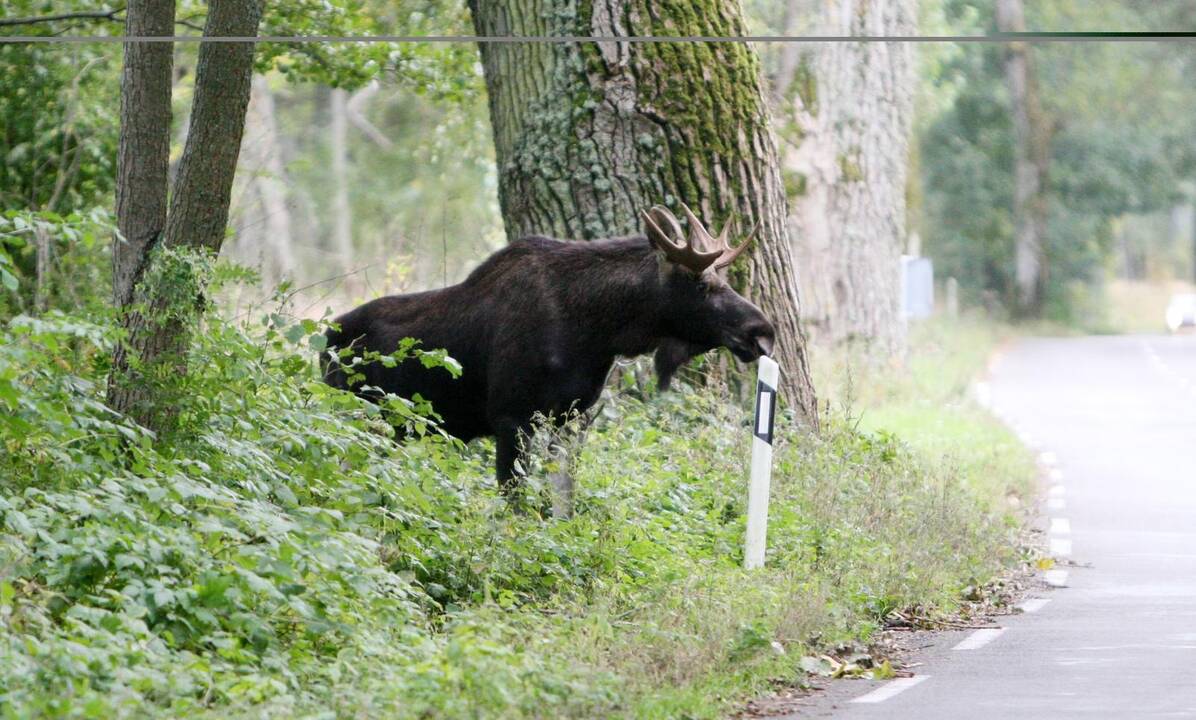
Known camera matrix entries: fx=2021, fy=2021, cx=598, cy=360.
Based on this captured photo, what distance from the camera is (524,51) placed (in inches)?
625

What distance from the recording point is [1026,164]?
61.3 metres

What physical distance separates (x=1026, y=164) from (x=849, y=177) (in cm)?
3395

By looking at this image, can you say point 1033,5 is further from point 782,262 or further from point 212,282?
point 212,282

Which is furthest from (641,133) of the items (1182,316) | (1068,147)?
(1182,316)

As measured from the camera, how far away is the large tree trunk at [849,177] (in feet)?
92.9

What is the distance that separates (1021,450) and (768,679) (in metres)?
14.0

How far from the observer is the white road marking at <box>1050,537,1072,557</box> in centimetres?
1552

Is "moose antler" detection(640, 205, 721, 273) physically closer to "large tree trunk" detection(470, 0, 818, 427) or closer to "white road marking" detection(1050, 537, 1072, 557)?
"large tree trunk" detection(470, 0, 818, 427)

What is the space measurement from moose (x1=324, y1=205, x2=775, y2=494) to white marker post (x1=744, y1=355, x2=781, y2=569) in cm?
54

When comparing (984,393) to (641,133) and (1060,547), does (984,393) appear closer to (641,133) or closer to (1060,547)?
(1060,547)

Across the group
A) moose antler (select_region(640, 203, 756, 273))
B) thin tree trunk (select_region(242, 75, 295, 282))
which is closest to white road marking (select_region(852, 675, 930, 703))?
moose antler (select_region(640, 203, 756, 273))

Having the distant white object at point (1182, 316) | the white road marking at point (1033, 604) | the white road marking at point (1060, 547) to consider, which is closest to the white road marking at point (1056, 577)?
the white road marking at point (1033, 604)

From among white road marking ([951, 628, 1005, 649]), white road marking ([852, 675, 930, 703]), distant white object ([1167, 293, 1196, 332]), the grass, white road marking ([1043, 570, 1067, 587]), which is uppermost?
the grass

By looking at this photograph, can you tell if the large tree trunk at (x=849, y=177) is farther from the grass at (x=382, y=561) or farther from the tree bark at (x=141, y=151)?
the tree bark at (x=141, y=151)
